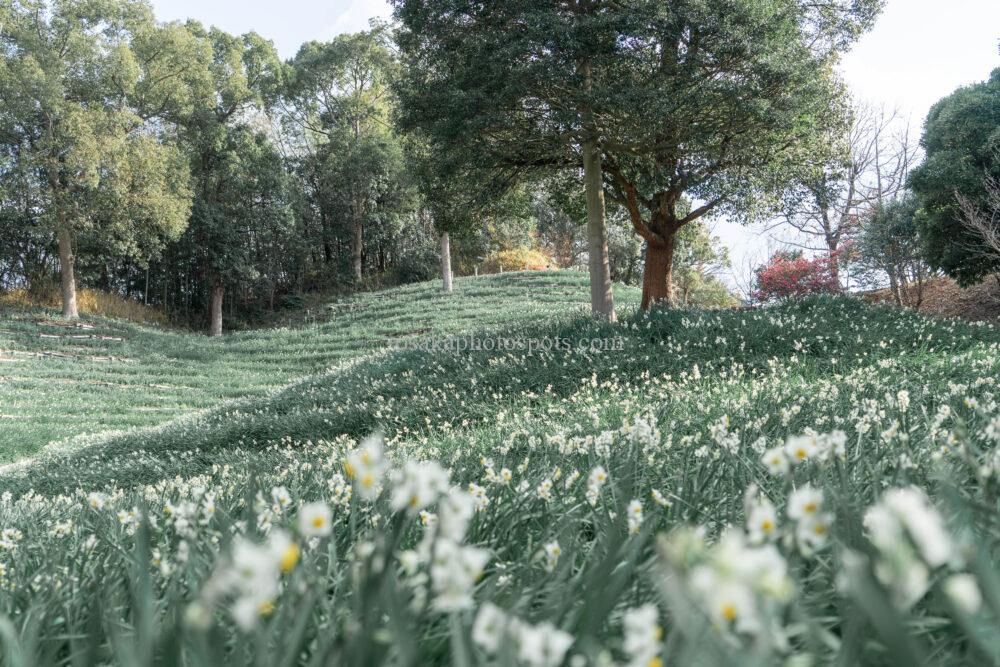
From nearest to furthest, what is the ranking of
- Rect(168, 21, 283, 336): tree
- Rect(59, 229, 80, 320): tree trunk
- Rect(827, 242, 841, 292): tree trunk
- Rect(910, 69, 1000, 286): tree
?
Rect(910, 69, 1000, 286): tree, Rect(59, 229, 80, 320): tree trunk, Rect(827, 242, 841, 292): tree trunk, Rect(168, 21, 283, 336): tree

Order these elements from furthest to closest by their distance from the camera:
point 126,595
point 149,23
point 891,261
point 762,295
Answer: point 762,295
point 149,23
point 891,261
point 126,595

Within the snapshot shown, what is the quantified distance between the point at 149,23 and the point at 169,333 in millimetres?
11662

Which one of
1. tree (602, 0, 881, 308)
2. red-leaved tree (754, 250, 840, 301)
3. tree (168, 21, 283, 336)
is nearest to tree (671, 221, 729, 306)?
red-leaved tree (754, 250, 840, 301)

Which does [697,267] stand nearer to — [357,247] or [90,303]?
[357,247]

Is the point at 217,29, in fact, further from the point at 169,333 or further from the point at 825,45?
the point at 825,45

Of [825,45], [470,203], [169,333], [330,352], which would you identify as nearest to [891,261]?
[825,45]

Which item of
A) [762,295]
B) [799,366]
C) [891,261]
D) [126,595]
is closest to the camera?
[126,595]

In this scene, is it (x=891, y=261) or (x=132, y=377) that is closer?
(x=132, y=377)

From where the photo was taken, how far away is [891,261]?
19.7 metres

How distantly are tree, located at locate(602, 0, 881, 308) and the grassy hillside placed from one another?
7.64 metres

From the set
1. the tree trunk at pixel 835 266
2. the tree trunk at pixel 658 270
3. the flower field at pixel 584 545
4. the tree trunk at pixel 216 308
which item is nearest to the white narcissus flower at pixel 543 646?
the flower field at pixel 584 545

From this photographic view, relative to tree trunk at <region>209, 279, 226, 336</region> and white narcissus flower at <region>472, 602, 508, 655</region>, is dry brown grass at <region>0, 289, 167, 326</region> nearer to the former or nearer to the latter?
tree trunk at <region>209, 279, 226, 336</region>

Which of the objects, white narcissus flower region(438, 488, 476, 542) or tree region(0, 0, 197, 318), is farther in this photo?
tree region(0, 0, 197, 318)

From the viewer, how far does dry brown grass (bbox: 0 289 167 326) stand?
24.5 metres
